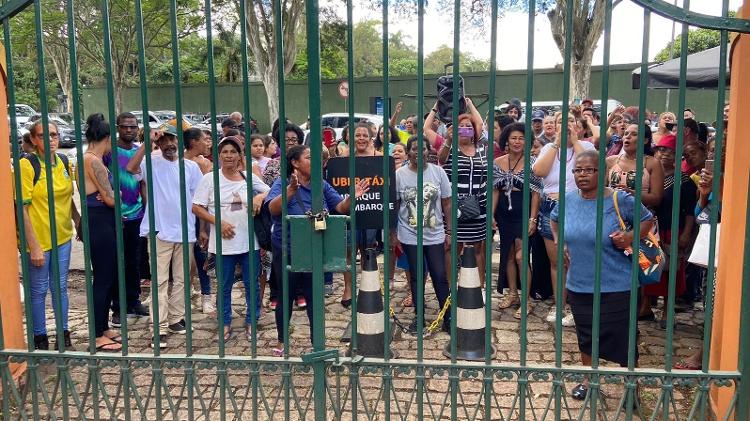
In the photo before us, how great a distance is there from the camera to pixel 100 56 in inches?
1095

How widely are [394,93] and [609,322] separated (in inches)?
1010

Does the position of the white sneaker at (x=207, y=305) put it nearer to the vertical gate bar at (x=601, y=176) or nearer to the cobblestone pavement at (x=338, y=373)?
the cobblestone pavement at (x=338, y=373)

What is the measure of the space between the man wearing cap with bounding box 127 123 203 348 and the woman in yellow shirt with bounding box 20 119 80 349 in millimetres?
657

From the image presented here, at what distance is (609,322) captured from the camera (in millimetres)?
4023

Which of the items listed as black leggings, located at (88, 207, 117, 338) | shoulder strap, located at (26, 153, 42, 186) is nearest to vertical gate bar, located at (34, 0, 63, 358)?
shoulder strap, located at (26, 153, 42, 186)

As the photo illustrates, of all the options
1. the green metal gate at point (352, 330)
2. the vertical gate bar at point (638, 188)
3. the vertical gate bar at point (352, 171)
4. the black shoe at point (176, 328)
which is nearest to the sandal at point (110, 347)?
the black shoe at point (176, 328)

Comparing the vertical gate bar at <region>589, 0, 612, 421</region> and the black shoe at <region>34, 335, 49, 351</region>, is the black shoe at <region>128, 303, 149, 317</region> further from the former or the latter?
the vertical gate bar at <region>589, 0, 612, 421</region>

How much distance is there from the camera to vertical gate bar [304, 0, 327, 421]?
294cm

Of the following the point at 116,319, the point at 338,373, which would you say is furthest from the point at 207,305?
the point at 338,373

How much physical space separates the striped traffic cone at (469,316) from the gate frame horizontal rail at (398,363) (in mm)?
1057

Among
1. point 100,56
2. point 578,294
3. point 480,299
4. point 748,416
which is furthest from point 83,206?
point 100,56

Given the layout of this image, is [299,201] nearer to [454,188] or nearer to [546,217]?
[454,188]

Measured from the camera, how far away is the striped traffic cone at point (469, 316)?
4.21 m

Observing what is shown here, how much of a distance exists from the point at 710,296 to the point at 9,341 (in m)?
4.10
